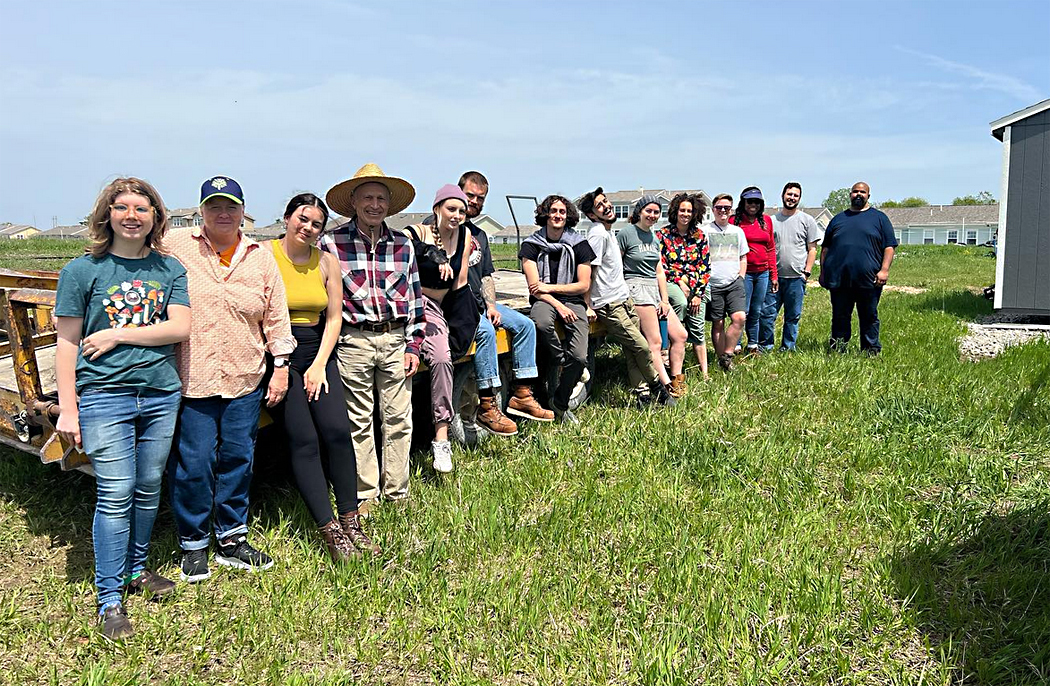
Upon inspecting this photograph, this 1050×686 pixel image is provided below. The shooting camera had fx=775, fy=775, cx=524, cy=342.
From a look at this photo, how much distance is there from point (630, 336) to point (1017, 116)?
8904mm

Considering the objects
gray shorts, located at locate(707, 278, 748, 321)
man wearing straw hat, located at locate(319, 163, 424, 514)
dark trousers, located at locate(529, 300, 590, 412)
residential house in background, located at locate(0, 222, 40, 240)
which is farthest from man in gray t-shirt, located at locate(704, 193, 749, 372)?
residential house in background, located at locate(0, 222, 40, 240)

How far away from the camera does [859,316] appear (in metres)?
8.16

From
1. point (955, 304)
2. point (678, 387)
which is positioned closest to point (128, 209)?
point (678, 387)

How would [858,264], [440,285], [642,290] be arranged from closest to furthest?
[440,285] < [642,290] < [858,264]

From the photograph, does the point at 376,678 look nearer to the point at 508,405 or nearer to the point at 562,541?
the point at 562,541

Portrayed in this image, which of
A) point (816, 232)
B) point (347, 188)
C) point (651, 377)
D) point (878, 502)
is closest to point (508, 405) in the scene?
point (651, 377)

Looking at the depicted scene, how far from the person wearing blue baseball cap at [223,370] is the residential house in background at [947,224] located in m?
79.9

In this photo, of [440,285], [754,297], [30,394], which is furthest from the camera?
[754,297]

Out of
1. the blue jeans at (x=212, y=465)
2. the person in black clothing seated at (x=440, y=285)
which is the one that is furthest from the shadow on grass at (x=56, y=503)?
the person in black clothing seated at (x=440, y=285)

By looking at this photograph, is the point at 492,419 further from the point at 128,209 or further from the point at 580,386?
the point at 128,209

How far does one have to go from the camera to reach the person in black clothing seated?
4.55 m

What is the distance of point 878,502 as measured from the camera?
4.35 m

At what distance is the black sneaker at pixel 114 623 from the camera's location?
3.14 metres

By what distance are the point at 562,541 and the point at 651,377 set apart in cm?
262
